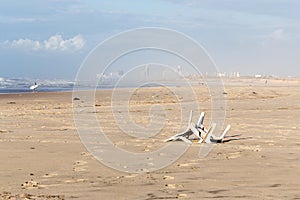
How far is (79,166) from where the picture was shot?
35.1ft

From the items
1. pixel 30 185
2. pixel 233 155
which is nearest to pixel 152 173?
pixel 30 185

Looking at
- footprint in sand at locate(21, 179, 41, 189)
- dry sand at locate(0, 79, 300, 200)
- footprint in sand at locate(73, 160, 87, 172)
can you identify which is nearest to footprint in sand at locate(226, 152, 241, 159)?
dry sand at locate(0, 79, 300, 200)

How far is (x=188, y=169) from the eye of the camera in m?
10.4

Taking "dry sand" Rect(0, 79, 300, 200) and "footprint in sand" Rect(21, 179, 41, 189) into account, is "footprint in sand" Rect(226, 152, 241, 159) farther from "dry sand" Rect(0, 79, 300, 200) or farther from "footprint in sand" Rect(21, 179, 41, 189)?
"footprint in sand" Rect(21, 179, 41, 189)

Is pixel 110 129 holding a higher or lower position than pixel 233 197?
higher

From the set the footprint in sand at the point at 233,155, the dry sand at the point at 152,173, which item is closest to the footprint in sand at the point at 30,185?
the dry sand at the point at 152,173

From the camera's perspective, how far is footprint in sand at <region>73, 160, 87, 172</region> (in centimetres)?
1033

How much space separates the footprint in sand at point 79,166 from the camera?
10.3m

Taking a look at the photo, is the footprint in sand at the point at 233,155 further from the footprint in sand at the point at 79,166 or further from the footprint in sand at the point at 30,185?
the footprint in sand at the point at 30,185

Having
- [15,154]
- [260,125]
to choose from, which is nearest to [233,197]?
[15,154]

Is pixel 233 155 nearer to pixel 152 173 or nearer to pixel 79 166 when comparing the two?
pixel 152 173

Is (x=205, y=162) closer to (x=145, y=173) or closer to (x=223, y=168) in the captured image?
(x=223, y=168)

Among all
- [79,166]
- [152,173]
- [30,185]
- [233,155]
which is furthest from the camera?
[233,155]

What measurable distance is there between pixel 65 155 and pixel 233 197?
551 centimetres
